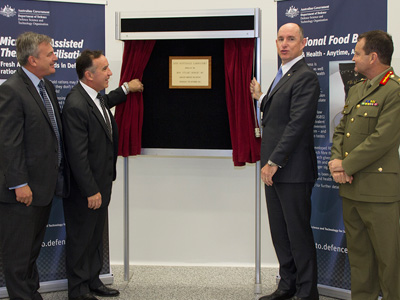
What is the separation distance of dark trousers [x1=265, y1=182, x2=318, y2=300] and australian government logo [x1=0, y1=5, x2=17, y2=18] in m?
2.20

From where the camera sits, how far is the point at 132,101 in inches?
130

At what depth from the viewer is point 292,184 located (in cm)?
280

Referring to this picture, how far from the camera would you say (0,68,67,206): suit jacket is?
2.50 metres

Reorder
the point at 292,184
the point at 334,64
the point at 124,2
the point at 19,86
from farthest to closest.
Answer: the point at 124,2, the point at 334,64, the point at 292,184, the point at 19,86

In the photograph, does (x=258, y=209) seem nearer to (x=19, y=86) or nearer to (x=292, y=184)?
(x=292, y=184)

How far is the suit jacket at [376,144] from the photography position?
2432 mm

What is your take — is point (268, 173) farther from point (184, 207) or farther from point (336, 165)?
point (184, 207)

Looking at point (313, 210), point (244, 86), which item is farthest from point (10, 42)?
point (313, 210)

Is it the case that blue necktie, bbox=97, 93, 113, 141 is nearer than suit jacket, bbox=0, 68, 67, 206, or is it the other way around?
suit jacket, bbox=0, 68, 67, 206

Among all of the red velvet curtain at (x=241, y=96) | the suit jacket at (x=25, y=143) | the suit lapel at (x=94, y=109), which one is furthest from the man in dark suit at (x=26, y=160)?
the red velvet curtain at (x=241, y=96)

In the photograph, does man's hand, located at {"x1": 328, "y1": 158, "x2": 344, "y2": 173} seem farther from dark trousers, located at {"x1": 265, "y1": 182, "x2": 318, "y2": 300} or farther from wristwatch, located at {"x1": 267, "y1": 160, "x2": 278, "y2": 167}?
wristwatch, located at {"x1": 267, "y1": 160, "x2": 278, "y2": 167}

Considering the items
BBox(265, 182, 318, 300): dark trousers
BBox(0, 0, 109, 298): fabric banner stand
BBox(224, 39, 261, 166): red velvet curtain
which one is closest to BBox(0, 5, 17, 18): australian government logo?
BBox(0, 0, 109, 298): fabric banner stand

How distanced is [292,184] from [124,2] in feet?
7.55

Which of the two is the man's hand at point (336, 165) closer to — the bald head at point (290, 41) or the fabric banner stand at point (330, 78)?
the fabric banner stand at point (330, 78)
